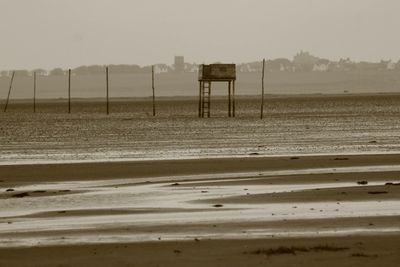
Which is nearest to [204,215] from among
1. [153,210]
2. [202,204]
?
[153,210]

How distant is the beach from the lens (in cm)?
1284

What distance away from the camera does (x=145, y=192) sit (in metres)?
20.4

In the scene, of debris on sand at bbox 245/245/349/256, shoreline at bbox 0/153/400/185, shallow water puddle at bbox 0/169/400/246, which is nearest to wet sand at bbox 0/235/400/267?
debris on sand at bbox 245/245/349/256

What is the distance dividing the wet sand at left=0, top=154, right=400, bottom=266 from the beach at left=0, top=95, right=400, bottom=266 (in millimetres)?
21

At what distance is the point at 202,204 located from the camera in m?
18.0

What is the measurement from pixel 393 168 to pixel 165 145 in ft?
38.8

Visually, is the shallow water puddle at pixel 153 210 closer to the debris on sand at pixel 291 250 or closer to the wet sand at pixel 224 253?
the wet sand at pixel 224 253

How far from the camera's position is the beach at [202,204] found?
12836 mm

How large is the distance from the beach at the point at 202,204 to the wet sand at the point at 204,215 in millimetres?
21

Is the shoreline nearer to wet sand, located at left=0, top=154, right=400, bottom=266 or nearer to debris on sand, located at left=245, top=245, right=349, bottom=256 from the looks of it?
wet sand, located at left=0, top=154, right=400, bottom=266

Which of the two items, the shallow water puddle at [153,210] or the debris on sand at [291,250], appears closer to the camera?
the debris on sand at [291,250]

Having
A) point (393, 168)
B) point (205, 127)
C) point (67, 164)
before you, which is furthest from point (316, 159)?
point (205, 127)

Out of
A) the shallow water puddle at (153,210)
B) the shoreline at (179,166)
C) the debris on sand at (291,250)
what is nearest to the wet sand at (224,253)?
the debris on sand at (291,250)

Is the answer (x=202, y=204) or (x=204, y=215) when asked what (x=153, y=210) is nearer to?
(x=202, y=204)
